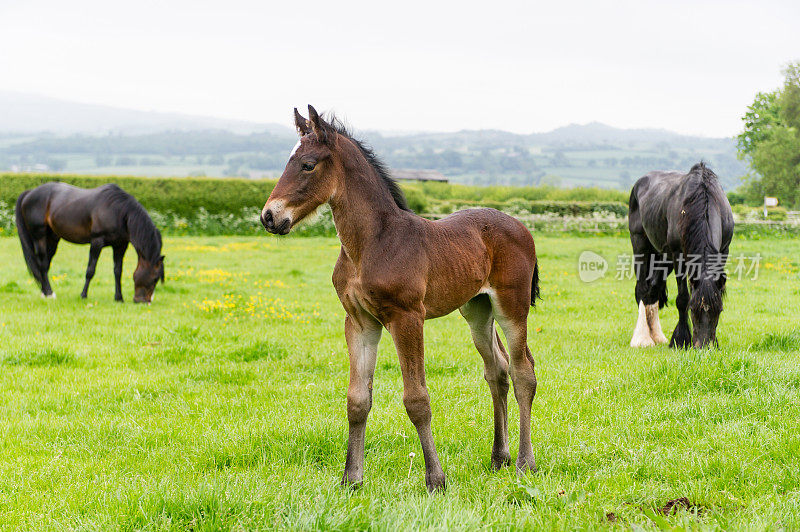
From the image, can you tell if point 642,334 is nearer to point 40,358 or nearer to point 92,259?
point 40,358

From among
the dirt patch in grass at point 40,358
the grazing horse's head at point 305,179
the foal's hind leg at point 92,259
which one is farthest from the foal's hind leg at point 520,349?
the foal's hind leg at point 92,259

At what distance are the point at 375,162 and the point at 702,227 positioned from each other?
4.88 meters

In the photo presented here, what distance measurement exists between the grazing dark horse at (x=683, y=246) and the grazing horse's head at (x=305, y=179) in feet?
16.0

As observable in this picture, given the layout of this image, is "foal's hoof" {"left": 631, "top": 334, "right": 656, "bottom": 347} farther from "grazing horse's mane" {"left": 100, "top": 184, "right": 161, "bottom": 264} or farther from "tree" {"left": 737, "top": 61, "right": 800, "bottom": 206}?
"tree" {"left": 737, "top": 61, "right": 800, "bottom": 206}

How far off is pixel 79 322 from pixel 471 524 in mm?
8787

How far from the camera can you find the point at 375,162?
3.91 m

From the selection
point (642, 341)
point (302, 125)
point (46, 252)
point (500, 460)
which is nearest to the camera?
point (302, 125)

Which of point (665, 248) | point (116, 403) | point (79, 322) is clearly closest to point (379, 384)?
point (116, 403)

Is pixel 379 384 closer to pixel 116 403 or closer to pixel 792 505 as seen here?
pixel 116 403

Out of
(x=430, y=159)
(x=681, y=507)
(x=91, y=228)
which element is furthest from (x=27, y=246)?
(x=430, y=159)

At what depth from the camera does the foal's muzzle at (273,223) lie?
3.40 meters

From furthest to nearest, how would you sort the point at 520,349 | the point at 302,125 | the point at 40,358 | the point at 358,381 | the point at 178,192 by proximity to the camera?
the point at 178,192
the point at 40,358
the point at 520,349
the point at 358,381
the point at 302,125

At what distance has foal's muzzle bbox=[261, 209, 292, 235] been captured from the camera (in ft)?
11.2

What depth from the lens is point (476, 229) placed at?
13.6 feet
